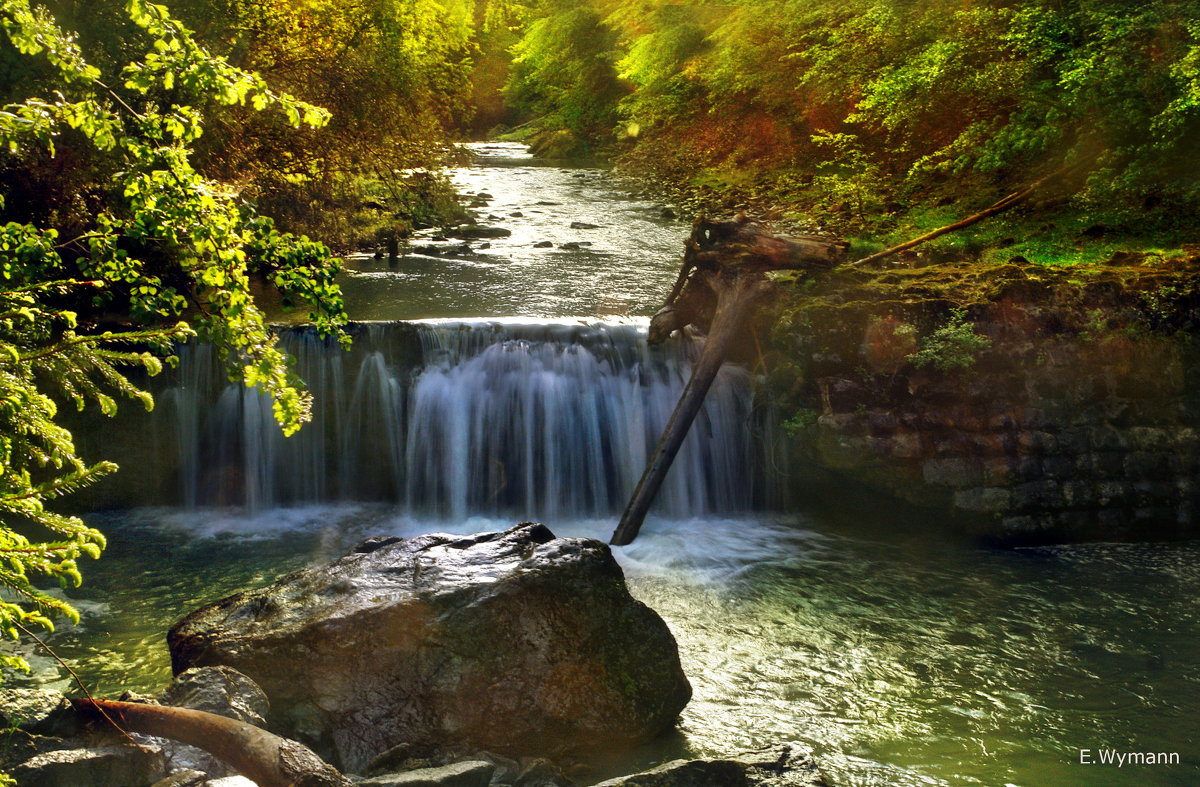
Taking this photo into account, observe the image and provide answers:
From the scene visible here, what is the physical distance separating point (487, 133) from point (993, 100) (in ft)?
134

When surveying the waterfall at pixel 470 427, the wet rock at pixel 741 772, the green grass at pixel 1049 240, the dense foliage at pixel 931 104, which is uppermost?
the dense foliage at pixel 931 104

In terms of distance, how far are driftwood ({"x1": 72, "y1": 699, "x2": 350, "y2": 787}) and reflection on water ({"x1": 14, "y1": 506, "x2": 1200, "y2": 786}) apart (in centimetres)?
192

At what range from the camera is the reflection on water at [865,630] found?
5762 mm

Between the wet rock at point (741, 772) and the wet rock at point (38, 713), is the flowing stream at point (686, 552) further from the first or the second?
the wet rock at point (38, 713)

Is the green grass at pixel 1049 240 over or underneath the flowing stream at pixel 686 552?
over

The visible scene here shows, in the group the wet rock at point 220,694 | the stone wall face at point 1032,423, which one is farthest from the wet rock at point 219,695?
the stone wall face at point 1032,423

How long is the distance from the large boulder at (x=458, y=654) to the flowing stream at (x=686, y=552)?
454mm

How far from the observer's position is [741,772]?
473 centimetres

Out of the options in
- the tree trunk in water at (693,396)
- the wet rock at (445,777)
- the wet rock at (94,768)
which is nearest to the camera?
the wet rock at (94,768)

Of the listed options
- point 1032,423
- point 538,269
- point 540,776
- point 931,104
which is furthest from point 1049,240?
point 540,776

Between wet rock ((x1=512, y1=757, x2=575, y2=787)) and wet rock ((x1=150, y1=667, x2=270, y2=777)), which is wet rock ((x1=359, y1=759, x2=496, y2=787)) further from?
wet rock ((x1=150, y1=667, x2=270, y2=777))

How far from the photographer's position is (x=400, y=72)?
16.2 metres

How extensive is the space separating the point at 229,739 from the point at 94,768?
2.00 feet

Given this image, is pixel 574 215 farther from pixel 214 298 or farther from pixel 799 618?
pixel 214 298
